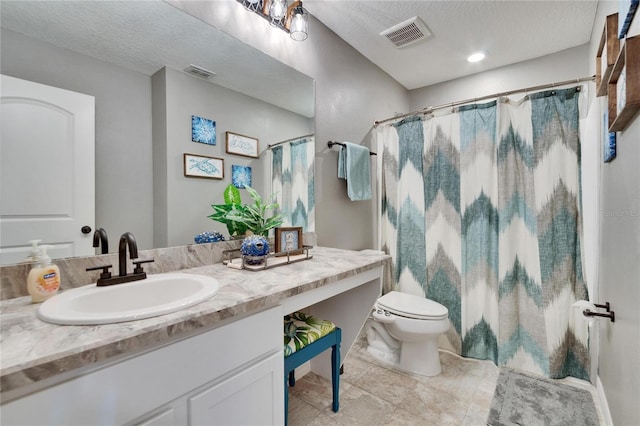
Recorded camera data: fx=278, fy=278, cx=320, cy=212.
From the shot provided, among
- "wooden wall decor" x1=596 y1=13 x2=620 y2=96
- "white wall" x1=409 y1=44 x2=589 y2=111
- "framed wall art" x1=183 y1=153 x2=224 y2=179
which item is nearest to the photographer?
"wooden wall decor" x1=596 y1=13 x2=620 y2=96

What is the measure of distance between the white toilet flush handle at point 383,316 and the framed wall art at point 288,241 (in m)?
0.78

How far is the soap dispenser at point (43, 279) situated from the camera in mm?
815

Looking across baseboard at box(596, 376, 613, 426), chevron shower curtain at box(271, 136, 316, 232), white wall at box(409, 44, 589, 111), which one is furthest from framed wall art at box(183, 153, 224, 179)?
white wall at box(409, 44, 589, 111)

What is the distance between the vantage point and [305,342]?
1.34 metres

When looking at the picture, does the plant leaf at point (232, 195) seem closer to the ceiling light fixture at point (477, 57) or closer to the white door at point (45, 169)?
the white door at point (45, 169)

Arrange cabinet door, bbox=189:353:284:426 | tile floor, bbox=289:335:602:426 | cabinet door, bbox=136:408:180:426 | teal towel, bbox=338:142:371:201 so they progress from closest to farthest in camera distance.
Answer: cabinet door, bbox=136:408:180:426, cabinet door, bbox=189:353:284:426, tile floor, bbox=289:335:602:426, teal towel, bbox=338:142:371:201

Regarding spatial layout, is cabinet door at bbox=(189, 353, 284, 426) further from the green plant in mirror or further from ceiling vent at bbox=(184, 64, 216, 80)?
ceiling vent at bbox=(184, 64, 216, 80)

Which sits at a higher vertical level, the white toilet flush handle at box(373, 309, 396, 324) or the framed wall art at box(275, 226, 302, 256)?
the framed wall art at box(275, 226, 302, 256)

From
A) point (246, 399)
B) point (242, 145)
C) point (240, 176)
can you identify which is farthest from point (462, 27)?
point (246, 399)

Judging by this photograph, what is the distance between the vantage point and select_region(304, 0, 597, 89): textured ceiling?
70.1 inches

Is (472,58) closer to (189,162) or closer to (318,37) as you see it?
(318,37)

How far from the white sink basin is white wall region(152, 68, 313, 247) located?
0.74 feet

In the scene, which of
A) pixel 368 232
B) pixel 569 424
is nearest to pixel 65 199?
pixel 368 232

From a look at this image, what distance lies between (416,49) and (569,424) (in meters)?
2.58
